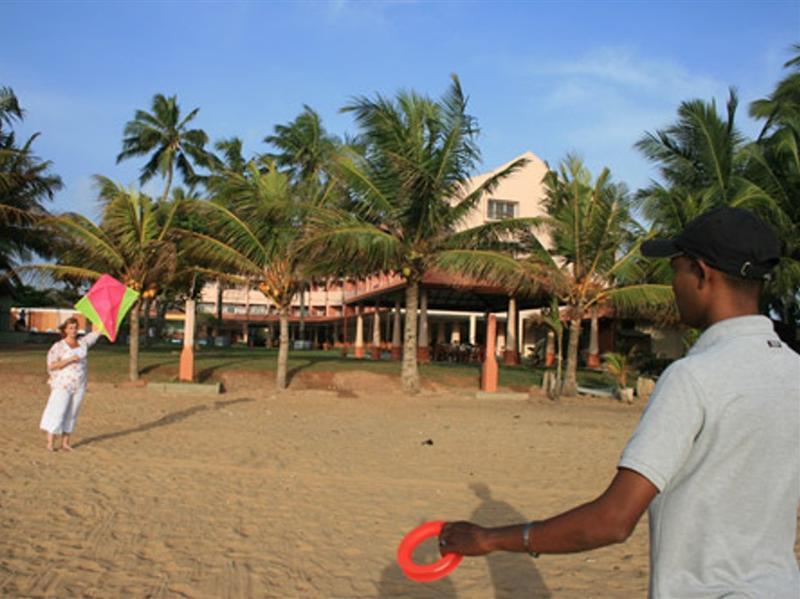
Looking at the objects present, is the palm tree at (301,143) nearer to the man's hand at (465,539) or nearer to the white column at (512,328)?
the white column at (512,328)

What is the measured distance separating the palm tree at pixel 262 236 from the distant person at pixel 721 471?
16.4m

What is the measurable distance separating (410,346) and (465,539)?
55.2ft

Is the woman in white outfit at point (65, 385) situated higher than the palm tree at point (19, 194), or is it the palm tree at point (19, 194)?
the palm tree at point (19, 194)

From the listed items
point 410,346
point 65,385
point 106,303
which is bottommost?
point 65,385

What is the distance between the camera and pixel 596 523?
61.9 inches

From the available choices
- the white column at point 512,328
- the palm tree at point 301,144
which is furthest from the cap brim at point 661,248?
the palm tree at point 301,144

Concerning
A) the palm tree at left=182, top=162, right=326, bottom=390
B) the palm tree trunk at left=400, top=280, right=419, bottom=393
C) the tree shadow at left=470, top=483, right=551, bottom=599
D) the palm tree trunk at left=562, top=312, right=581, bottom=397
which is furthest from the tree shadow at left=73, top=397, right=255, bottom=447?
the palm tree trunk at left=562, top=312, right=581, bottom=397

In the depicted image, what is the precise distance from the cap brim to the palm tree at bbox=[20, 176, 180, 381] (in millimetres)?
17229

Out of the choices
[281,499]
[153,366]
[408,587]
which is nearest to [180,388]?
[153,366]

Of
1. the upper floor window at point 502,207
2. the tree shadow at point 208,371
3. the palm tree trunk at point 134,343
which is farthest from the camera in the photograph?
the upper floor window at point 502,207

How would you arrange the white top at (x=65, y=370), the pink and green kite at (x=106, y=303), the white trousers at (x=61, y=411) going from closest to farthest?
the white trousers at (x=61, y=411)
the white top at (x=65, y=370)
the pink and green kite at (x=106, y=303)

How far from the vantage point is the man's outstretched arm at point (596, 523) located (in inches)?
61.2

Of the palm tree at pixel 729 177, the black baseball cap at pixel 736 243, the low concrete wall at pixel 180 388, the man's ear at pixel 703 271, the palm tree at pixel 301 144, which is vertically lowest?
the low concrete wall at pixel 180 388

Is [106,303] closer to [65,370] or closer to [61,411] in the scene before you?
[65,370]
